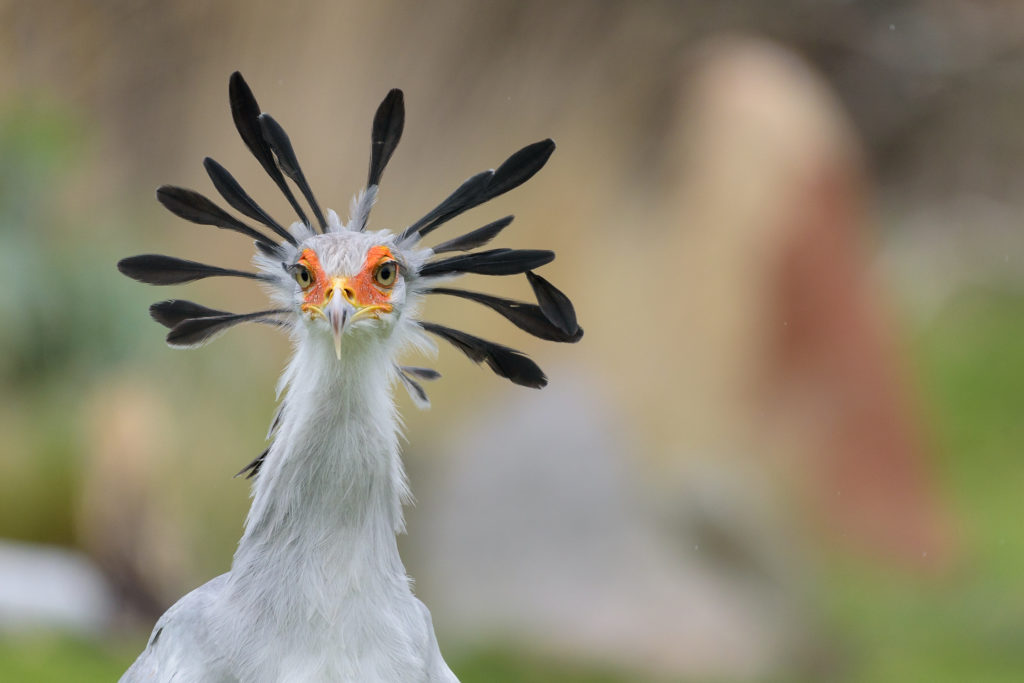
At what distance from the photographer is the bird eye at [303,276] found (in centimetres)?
120

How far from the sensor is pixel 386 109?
1.32m

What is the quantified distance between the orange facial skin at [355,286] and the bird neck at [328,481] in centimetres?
5

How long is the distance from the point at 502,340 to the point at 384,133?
84.1 inches

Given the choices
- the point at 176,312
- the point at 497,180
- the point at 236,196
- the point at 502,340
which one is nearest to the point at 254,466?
the point at 176,312

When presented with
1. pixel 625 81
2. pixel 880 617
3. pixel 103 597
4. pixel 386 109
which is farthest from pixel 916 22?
pixel 386 109

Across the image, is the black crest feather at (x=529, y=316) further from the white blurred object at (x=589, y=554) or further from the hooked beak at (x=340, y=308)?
the white blurred object at (x=589, y=554)

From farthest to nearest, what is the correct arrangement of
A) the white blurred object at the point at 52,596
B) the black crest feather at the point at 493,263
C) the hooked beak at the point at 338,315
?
the white blurred object at the point at 52,596, the black crest feather at the point at 493,263, the hooked beak at the point at 338,315

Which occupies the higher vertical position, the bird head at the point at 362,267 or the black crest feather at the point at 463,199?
the black crest feather at the point at 463,199

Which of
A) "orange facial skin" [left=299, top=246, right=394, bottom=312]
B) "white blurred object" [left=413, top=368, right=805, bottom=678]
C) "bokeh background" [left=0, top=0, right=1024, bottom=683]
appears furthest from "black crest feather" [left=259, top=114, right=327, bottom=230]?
"white blurred object" [left=413, top=368, right=805, bottom=678]

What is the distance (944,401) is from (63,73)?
3862 millimetres

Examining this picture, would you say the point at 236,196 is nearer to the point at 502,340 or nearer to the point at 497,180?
the point at 497,180

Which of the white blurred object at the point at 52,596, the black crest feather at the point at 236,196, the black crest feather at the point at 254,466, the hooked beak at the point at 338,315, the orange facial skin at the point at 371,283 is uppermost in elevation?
the black crest feather at the point at 236,196

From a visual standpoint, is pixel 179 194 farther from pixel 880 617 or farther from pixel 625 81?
pixel 880 617

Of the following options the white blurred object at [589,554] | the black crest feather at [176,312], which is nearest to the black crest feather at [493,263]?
the black crest feather at [176,312]
